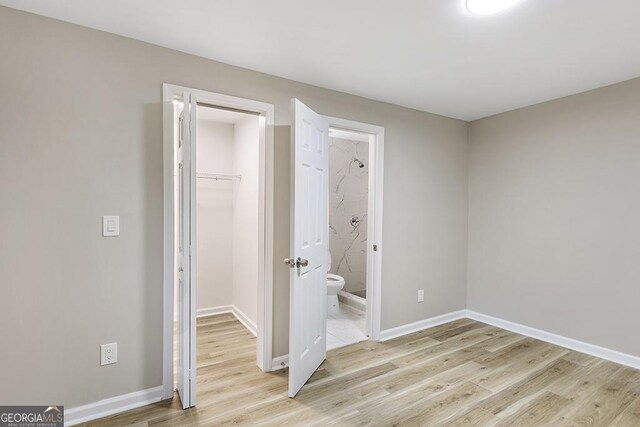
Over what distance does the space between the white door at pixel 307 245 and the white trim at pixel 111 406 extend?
0.92 metres

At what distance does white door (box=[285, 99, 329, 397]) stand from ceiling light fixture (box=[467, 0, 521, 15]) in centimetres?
114

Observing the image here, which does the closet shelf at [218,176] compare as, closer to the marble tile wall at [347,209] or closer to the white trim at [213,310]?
the marble tile wall at [347,209]

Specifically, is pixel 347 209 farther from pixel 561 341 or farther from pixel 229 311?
pixel 561 341

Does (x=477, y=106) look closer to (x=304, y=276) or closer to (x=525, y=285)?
(x=525, y=285)

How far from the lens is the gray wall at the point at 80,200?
1752 mm

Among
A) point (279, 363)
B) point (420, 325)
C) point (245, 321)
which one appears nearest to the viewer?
point (279, 363)

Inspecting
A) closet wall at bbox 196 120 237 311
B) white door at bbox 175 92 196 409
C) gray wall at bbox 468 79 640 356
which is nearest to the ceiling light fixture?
white door at bbox 175 92 196 409

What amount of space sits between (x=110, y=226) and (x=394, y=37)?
2.14 metres

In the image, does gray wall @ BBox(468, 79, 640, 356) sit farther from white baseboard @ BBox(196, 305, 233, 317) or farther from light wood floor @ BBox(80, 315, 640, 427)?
white baseboard @ BBox(196, 305, 233, 317)

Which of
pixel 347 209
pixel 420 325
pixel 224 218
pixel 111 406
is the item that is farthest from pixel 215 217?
pixel 420 325

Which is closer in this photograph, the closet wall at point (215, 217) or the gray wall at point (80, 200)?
the gray wall at point (80, 200)

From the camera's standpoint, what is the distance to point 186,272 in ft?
6.75

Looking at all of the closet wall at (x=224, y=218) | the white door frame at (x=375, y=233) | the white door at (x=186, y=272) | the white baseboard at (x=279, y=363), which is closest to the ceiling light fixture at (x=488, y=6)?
the white door frame at (x=375, y=233)

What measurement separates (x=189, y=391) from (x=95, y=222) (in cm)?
123
